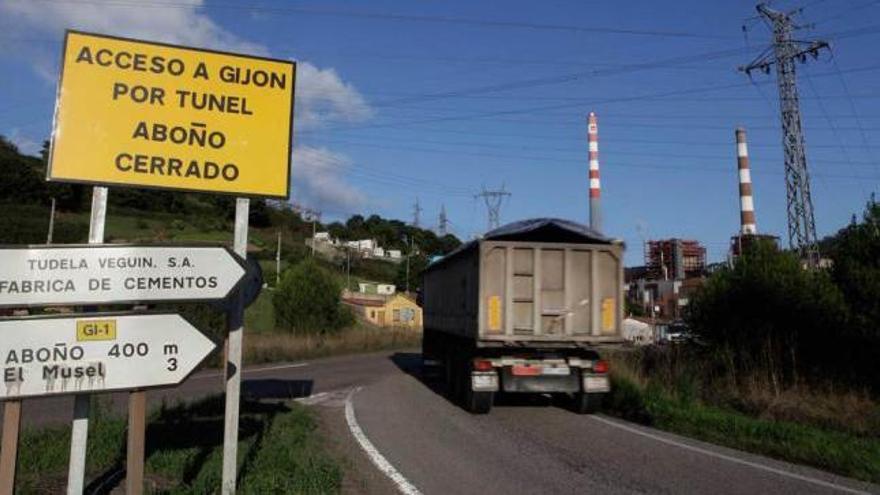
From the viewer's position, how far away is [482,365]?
13.1 metres

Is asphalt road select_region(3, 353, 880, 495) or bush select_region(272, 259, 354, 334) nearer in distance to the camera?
asphalt road select_region(3, 353, 880, 495)

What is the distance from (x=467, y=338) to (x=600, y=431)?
3814mm

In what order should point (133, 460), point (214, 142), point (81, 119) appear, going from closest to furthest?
point (133, 460), point (81, 119), point (214, 142)

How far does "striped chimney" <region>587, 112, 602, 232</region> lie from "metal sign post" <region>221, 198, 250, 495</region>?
102ft

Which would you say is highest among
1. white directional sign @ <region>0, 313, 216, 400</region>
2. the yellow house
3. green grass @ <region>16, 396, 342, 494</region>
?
the yellow house

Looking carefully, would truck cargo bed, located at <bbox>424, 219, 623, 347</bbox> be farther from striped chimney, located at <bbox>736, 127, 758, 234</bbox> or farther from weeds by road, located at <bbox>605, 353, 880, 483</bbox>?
striped chimney, located at <bbox>736, 127, 758, 234</bbox>

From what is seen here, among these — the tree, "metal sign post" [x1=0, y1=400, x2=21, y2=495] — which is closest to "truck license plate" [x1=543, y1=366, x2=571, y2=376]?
the tree

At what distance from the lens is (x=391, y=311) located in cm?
7406

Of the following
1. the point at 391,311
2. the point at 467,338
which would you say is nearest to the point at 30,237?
the point at 391,311

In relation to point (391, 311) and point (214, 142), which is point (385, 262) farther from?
point (214, 142)

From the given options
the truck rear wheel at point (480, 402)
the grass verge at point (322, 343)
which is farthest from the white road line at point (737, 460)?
the grass verge at point (322, 343)

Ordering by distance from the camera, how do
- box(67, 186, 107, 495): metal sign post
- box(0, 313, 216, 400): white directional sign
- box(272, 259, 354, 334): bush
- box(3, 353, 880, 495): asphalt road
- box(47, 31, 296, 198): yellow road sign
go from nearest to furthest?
box(0, 313, 216, 400): white directional sign, box(67, 186, 107, 495): metal sign post, box(47, 31, 296, 198): yellow road sign, box(3, 353, 880, 495): asphalt road, box(272, 259, 354, 334): bush

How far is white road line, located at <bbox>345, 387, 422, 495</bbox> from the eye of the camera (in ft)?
24.0

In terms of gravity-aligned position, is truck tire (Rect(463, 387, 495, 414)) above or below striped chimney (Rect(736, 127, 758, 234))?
below
